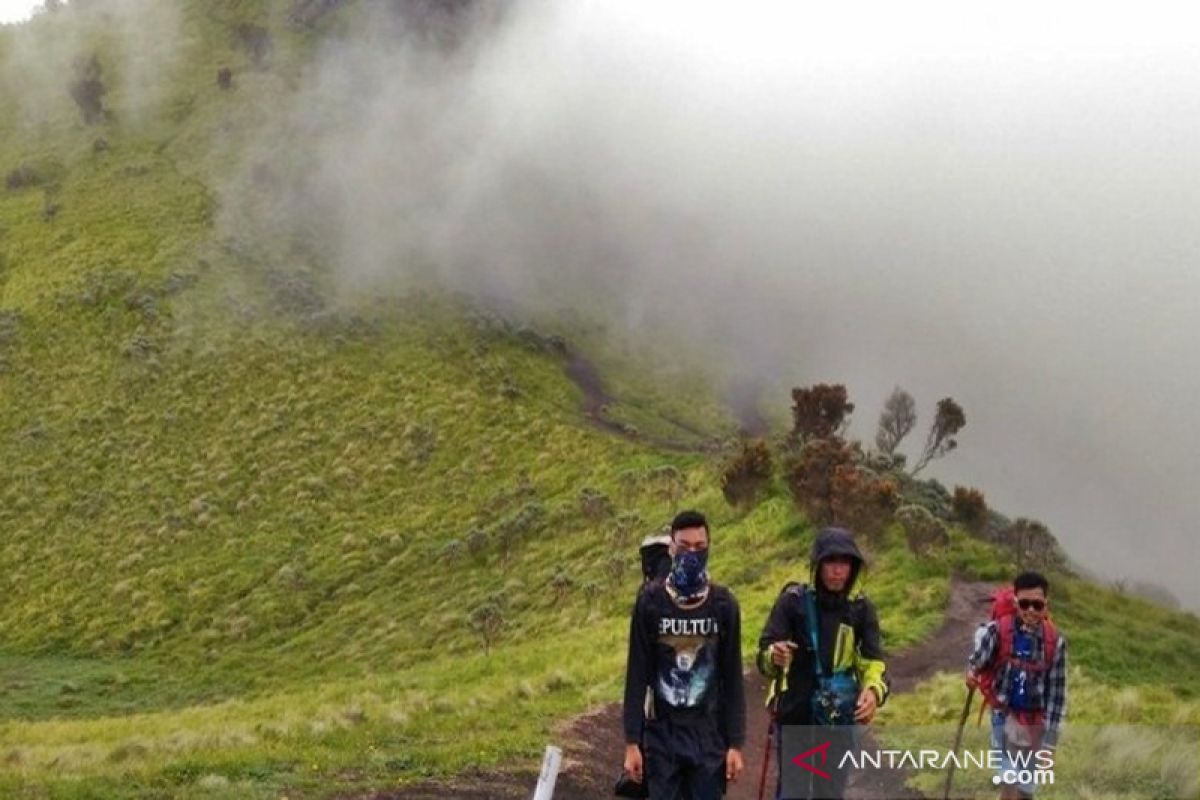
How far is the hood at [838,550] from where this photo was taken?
5.82 metres

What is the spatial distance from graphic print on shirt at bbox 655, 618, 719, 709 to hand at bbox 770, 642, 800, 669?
0.36 m

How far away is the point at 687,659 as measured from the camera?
584 centimetres

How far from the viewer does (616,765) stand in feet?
39.2

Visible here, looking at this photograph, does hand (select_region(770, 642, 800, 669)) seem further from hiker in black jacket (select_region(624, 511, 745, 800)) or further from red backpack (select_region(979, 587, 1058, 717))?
red backpack (select_region(979, 587, 1058, 717))

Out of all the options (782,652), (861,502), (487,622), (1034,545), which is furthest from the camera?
(1034,545)

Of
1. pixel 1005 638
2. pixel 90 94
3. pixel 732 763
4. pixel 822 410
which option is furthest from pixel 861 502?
pixel 90 94

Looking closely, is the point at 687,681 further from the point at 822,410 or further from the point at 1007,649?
the point at 822,410

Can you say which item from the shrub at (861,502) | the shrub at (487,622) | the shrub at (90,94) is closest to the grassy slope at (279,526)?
the shrub at (487,622)

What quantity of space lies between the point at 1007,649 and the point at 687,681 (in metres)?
2.80

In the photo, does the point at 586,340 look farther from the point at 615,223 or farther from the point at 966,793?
the point at 966,793

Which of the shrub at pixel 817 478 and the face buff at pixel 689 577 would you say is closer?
the face buff at pixel 689 577

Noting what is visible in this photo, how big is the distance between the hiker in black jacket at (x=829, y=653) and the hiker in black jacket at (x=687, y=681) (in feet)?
0.94

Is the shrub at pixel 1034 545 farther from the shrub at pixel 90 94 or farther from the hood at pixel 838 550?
the shrub at pixel 90 94

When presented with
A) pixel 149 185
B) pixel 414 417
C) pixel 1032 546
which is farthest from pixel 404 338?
pixel 1032 546
